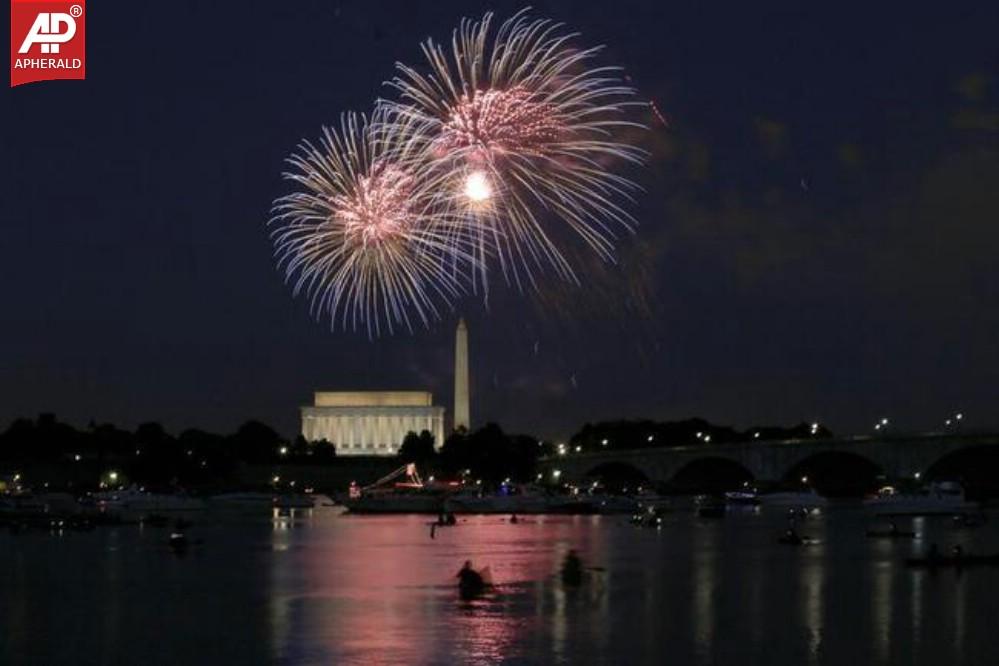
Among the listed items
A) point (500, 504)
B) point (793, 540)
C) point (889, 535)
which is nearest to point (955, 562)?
point (793, 540)

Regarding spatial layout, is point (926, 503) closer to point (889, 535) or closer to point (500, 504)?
point (500, 504)

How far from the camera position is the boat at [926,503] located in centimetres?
16400

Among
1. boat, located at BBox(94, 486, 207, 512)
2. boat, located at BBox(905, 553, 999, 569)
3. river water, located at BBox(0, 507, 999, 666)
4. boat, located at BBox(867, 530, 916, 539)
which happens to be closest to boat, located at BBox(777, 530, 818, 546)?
river water, located at BBox(0, 507, 999, 666)

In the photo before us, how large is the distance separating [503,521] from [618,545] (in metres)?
48.4

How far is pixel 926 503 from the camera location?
164 meters

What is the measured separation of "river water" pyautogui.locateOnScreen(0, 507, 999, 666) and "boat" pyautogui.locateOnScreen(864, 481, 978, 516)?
61.6 metres

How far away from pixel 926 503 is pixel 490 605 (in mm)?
115349

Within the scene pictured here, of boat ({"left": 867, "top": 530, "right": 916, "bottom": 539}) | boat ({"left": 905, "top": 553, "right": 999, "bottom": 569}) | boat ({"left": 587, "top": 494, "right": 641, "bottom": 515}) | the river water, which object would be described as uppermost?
boat ({"left": 905, "top": 553, "right": 999, "bottom": 569})

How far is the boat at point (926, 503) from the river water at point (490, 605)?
6160 cm

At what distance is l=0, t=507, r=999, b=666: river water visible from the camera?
4634 cm

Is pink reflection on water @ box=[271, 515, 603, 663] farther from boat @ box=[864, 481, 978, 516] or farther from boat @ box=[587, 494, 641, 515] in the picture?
boat @ box=[864, 481, 978, 516]

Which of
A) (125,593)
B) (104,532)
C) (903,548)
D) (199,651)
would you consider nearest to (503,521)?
(104,532)

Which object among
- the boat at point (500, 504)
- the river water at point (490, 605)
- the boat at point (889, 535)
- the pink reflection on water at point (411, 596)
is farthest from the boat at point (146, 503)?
the boat at point (889, 535)

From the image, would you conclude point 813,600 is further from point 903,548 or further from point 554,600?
point 903,548
